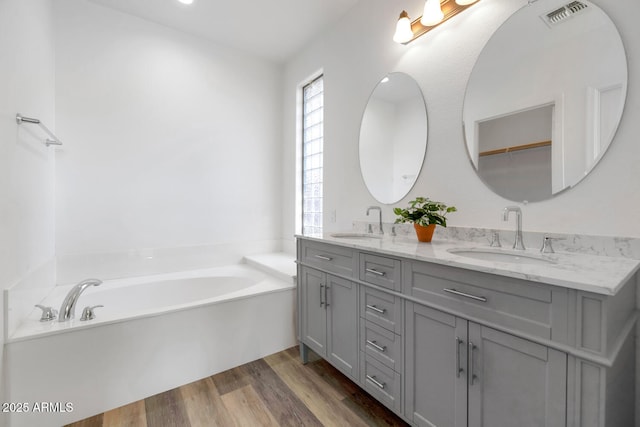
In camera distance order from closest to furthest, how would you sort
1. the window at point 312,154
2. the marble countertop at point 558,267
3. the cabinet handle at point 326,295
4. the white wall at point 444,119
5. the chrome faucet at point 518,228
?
the marble countertop at point 558,267
the white wall at point 444,119
the chrome faucet at point 518,228
the cabinet handle at point 326,295
the window at point 312,154

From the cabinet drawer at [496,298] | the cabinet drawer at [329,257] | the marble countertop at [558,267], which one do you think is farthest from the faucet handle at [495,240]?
the cabinet drawer at [329,257]

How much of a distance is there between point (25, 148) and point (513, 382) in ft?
8.60

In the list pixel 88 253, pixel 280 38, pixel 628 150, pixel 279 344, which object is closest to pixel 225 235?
pixel 88 253

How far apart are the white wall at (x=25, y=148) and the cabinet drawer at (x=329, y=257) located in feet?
5.04

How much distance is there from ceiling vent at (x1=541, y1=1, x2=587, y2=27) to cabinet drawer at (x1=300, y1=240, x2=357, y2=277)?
4.66 ft

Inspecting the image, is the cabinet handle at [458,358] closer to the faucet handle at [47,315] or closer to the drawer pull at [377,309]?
the drawer pull at [377,309]

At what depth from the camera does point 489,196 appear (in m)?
1.47

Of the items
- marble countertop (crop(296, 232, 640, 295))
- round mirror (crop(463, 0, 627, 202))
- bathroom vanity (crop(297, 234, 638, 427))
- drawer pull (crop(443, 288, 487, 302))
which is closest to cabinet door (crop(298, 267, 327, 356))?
bathroom vanity (crop(297, 234, 638, 427))

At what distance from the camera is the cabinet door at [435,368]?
3.45ft

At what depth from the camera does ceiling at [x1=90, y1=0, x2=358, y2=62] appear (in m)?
2.29

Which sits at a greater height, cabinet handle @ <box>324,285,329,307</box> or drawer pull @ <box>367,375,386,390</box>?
cabinet handle @ <box>324,285,329,307</box>

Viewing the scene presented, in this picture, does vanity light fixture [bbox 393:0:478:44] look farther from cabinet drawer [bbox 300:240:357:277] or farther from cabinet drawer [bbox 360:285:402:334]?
cabinet drawer [bbox 360:285:402:334]

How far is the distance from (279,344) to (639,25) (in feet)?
8.48

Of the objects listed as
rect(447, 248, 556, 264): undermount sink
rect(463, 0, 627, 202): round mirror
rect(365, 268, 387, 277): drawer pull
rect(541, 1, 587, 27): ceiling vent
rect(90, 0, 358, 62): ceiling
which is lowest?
rect(365, 268, 387, 277): drawer pull
